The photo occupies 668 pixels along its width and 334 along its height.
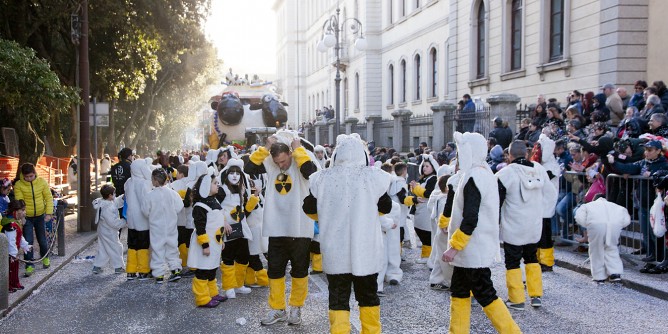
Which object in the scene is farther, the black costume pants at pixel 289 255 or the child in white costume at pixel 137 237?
the child in white costume at pixel 137 237

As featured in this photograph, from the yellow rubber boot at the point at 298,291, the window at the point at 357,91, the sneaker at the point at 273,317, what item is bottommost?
the sneaker at the point at 273,317

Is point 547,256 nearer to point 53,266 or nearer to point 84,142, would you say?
point 53,266

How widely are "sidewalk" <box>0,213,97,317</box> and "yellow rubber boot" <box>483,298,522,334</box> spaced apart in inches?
199

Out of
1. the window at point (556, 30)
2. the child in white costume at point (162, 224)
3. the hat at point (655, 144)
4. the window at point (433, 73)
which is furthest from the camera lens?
the window at point (433, 73)

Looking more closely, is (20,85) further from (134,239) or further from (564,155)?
(564,155)

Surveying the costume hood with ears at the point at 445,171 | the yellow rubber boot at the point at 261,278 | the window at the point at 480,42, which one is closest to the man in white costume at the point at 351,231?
the yellow rubber boot at the point at 261,278

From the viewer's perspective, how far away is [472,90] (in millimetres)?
25578

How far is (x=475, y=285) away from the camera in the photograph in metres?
5.60

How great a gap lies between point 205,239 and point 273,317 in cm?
126

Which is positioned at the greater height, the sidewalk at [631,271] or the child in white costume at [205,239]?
the child in white costume at [205,239]

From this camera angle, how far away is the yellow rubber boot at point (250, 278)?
331 inches

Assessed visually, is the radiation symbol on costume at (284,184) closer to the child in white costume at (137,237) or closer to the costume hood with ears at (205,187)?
the costume hood with ears at (205,187)

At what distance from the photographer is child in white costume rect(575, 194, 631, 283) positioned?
848 cm

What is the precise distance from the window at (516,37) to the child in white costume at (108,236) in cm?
1587
